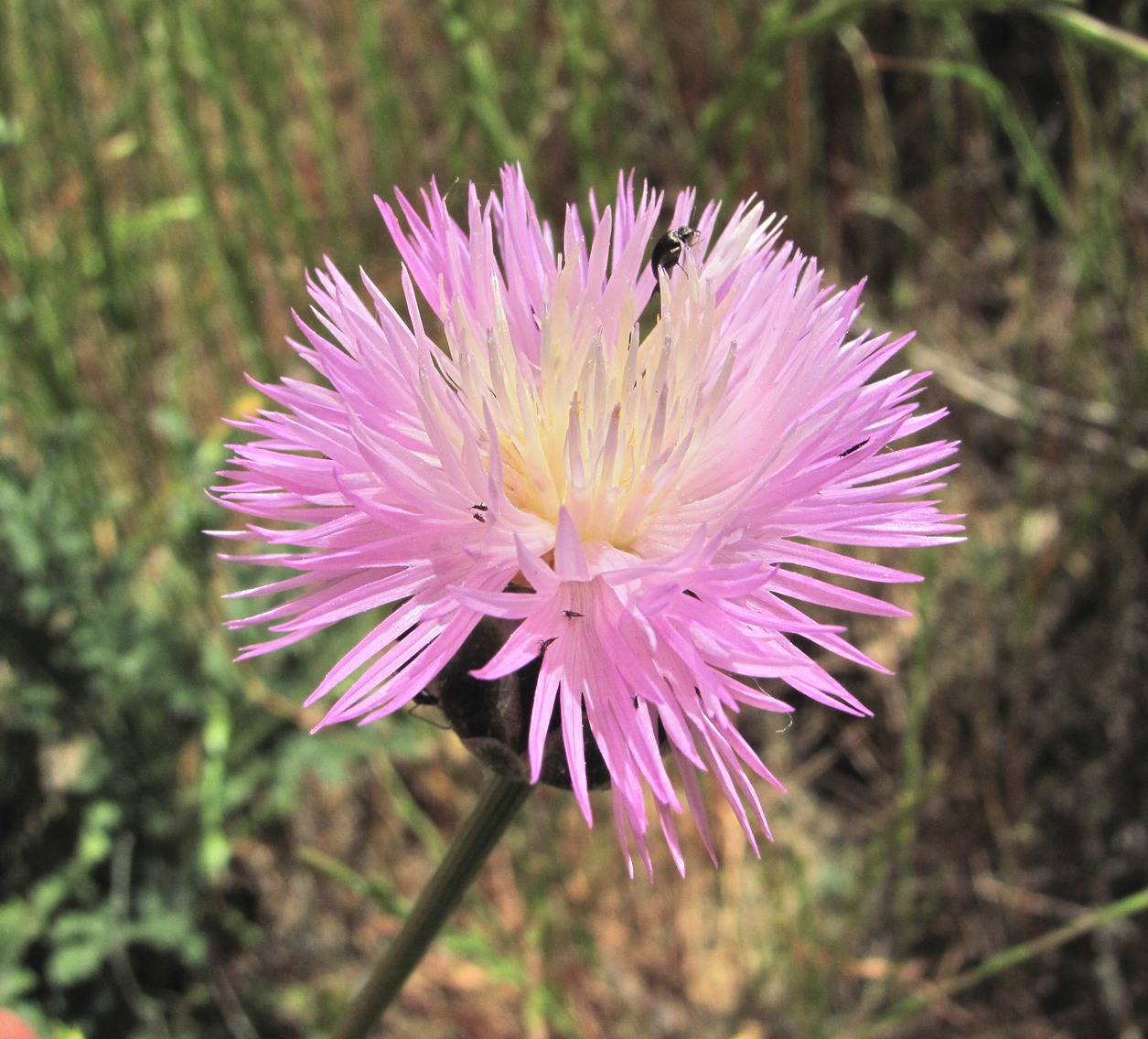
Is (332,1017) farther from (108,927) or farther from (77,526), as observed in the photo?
(77,526)

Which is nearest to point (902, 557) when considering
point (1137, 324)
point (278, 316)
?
point (1137, 324)

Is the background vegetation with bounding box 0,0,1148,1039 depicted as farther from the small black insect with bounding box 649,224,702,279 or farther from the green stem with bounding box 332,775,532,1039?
the small black insect with bounding box 649,224,702,279

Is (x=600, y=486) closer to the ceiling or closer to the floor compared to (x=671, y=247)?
closer to the floor

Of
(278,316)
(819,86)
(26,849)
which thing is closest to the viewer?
(26,849)

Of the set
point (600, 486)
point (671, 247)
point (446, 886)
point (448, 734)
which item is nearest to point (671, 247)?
point (671, 247)

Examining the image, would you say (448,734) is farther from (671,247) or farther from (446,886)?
(671,247)

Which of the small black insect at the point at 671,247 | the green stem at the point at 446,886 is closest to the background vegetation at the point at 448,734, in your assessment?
the green stem at the point at 446,886

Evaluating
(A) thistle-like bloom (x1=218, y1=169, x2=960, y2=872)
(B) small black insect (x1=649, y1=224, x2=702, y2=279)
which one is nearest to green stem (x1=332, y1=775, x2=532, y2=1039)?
(A) thistle-like bloom (x1=218, y1=169, x2=960, y2=872)
